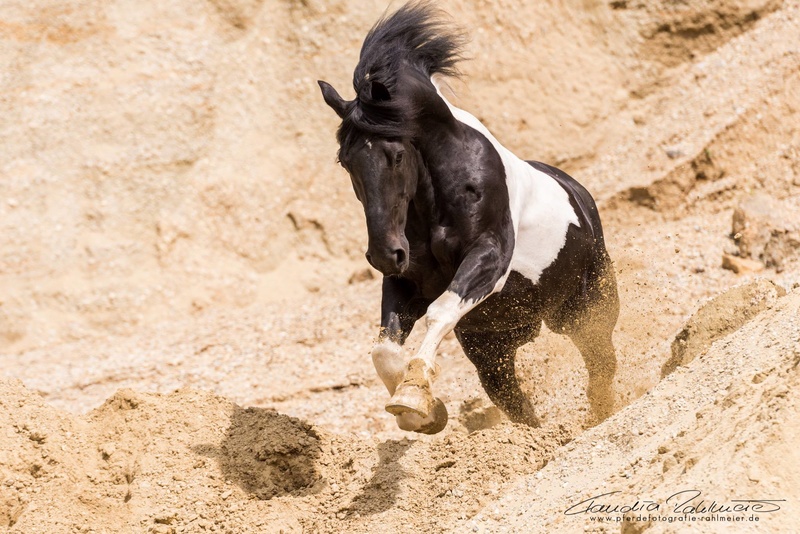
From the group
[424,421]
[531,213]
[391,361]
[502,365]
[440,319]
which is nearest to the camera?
[424,421]

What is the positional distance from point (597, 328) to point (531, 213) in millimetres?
1259

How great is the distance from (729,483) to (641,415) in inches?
56.8

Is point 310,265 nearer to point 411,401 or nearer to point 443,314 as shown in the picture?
point 443,314

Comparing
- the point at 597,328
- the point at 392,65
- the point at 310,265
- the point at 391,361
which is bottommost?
the point at 310,265

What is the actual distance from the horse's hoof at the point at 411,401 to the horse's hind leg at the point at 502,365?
1766mm

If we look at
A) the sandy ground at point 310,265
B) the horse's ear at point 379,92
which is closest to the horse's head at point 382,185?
the horse's ear at point 379,92

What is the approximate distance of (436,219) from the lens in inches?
211

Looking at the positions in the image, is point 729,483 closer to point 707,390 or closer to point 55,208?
point 707,390

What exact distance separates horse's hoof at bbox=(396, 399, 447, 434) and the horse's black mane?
53.8 inches

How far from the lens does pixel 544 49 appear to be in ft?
44.3

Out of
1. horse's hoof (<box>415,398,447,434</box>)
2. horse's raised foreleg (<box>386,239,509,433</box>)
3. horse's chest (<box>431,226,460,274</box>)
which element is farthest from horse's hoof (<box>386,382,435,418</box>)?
horse's chest (<box>431,226,460,274</box>)

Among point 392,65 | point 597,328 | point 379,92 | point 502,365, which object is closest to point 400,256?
point 379,92

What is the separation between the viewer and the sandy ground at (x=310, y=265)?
17.3 ft

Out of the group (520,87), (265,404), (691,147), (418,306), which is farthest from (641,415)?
(520,87)
